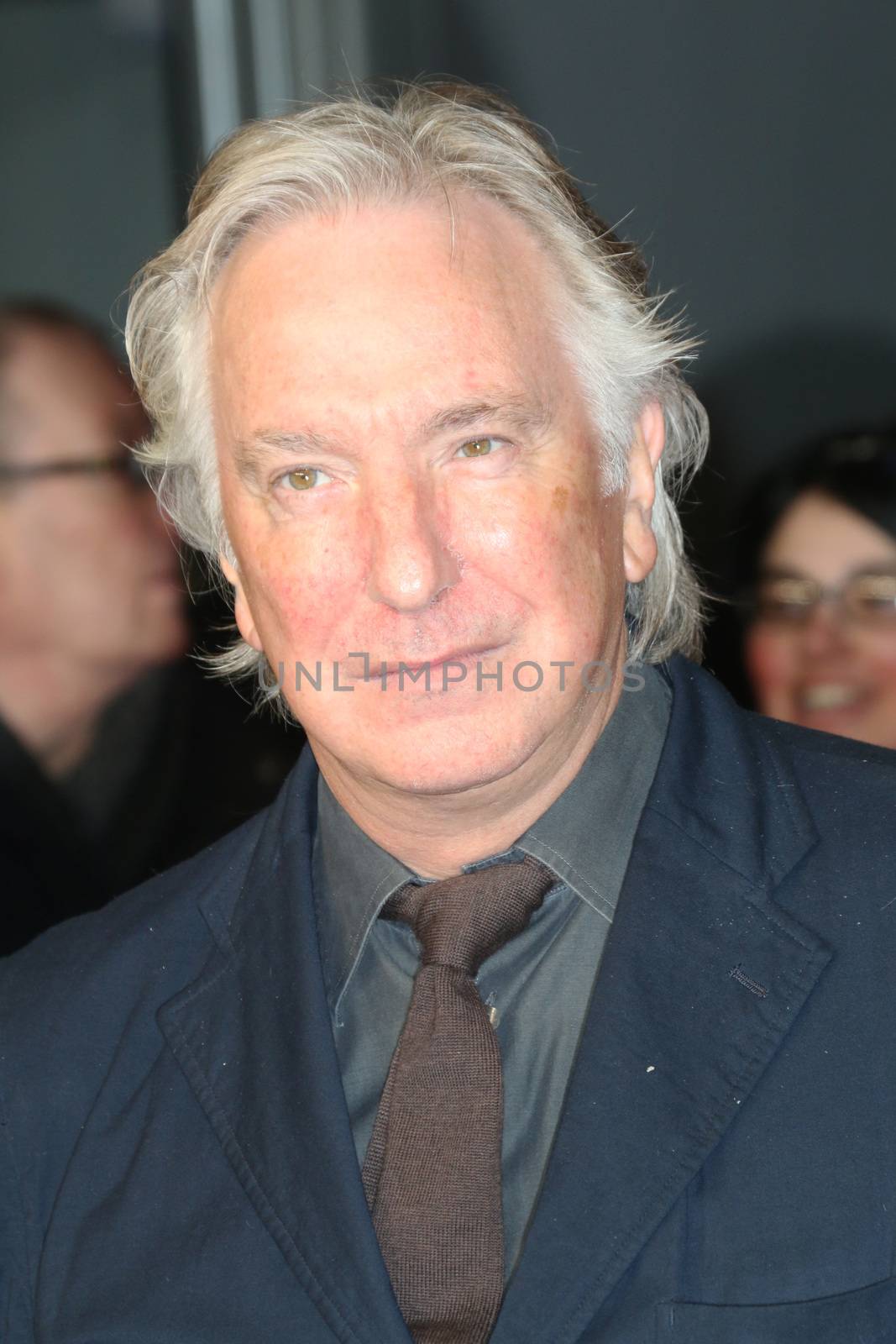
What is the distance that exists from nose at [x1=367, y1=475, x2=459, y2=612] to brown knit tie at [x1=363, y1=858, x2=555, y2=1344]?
0.31 m

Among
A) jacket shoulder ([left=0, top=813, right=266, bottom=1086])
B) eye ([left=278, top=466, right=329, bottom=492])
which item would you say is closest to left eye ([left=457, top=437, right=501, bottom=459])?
eye ([left=278, top=466, right=329, bottom=492])

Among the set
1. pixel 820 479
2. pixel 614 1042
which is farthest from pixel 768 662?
pixel 614 1042

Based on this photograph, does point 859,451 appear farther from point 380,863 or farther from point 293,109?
point 380,863

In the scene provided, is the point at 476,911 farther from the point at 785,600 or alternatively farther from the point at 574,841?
the point at 785,600

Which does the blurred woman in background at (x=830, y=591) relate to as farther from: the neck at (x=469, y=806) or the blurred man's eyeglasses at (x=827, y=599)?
the neck at (x=469, y=806)

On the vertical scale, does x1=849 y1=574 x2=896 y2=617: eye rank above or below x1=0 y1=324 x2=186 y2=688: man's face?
below

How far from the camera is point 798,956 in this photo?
148 centimetres

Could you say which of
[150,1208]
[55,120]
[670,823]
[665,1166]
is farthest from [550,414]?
[55,120]

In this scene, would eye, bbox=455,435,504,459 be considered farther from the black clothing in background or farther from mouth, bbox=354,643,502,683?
the black clothing in background

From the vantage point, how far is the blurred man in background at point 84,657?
268cm

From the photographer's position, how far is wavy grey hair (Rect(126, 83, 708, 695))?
1624 mm

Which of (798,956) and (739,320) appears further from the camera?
(739,320)

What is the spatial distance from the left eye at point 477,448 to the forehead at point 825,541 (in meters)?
1.57

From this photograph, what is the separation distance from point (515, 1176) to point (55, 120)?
1.97 metres
